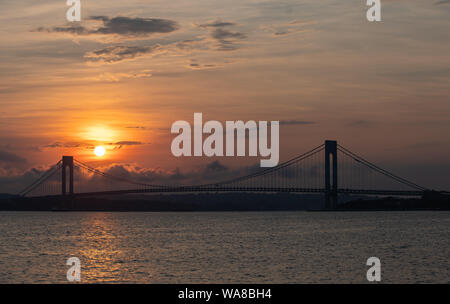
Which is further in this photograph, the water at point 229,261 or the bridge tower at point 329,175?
the bridge tower at point 329,175

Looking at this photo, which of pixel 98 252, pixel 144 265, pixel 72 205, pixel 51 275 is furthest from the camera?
pixel 72 205

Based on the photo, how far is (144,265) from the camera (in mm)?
30875

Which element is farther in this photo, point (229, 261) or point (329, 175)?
point (329, 175)

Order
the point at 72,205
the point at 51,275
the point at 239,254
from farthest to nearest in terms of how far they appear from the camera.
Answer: the point at 72,205 → the point at 239,254 → the point at 51,275

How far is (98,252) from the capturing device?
39.0m

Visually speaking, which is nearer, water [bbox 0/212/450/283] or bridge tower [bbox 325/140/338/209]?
water [bbox 0/212/450/283]

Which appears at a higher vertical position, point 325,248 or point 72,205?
point 72,205
